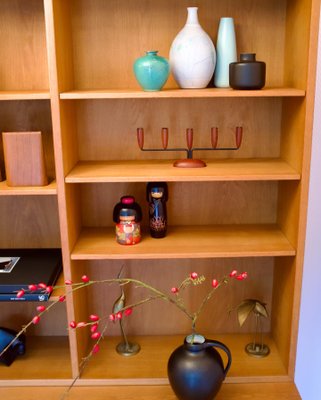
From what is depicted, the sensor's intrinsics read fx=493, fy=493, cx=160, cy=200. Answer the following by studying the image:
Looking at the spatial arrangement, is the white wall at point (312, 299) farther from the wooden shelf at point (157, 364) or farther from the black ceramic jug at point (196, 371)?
the black ceramic jug at point (196, 371)

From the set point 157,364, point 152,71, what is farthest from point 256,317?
point 152,71

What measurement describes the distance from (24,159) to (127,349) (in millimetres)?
869

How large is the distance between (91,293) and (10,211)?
1.55 ft

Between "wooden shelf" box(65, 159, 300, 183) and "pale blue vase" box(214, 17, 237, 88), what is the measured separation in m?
0.30

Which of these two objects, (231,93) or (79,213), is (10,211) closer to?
(79,213)

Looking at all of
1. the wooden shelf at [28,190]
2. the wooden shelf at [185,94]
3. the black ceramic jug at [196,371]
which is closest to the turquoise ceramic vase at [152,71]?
the wooden shelf at [185,94]

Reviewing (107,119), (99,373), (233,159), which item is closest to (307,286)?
(233,159)

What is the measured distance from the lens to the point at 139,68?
1606 millimetres

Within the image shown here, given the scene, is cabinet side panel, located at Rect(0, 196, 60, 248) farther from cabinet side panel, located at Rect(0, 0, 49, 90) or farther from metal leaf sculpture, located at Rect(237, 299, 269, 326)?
metal leaf sculpture, located at Rect(237, 299, 269, 326)

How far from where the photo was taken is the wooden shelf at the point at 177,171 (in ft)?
5.37

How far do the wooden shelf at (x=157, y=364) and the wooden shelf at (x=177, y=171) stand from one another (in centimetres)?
74

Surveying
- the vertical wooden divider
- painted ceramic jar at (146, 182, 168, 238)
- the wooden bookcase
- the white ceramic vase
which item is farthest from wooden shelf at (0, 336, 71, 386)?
the white ceramic vase

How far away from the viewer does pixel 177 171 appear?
1.71 metres

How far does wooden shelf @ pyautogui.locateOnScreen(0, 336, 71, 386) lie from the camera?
1837 mm
